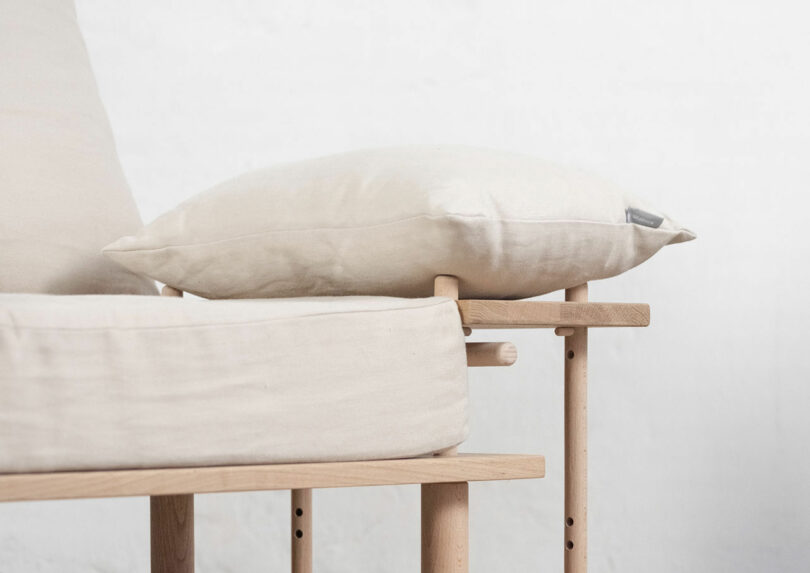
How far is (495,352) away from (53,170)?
0.61 metres

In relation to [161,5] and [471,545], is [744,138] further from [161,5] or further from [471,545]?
[161,5]

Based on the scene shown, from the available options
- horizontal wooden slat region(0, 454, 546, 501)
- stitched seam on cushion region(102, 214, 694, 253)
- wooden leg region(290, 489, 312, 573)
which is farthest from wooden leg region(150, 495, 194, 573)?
horizontal wooden slat region(0, 454, 546, 501)

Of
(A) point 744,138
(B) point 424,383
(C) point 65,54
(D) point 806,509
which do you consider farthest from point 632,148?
(B) point 424,383

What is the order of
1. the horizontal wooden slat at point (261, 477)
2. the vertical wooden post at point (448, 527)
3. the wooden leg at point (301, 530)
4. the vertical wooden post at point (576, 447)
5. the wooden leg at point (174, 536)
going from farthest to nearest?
the wooden leg at point (301, 530)
the wooden leg at point (174, 536)
the vertical wooden post at point (576, 447)
the vertical wooden post at point (448, 527)
the horizontal wooden slat at point (261, 477)

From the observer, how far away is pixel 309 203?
41.9 inches

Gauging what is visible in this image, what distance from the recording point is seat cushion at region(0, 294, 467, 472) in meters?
0.77

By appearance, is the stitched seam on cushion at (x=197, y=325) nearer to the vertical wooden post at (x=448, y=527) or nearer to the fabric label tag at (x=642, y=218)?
the vertical wooden post at (x=448, y=527)

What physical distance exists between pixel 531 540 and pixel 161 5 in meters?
1.28

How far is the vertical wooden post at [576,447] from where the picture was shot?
1.24m

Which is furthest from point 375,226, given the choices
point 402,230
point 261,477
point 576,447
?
point 576,447

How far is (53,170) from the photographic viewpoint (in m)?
1.33

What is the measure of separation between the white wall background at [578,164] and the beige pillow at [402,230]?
937 millimetres

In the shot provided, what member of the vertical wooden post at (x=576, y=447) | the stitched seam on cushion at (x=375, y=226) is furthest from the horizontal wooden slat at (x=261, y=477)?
the vertical wooden post at (x=576, y=447)

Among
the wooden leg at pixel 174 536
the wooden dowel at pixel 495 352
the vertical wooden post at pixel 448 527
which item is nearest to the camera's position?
the vertical wooden post at pixel 448 527
